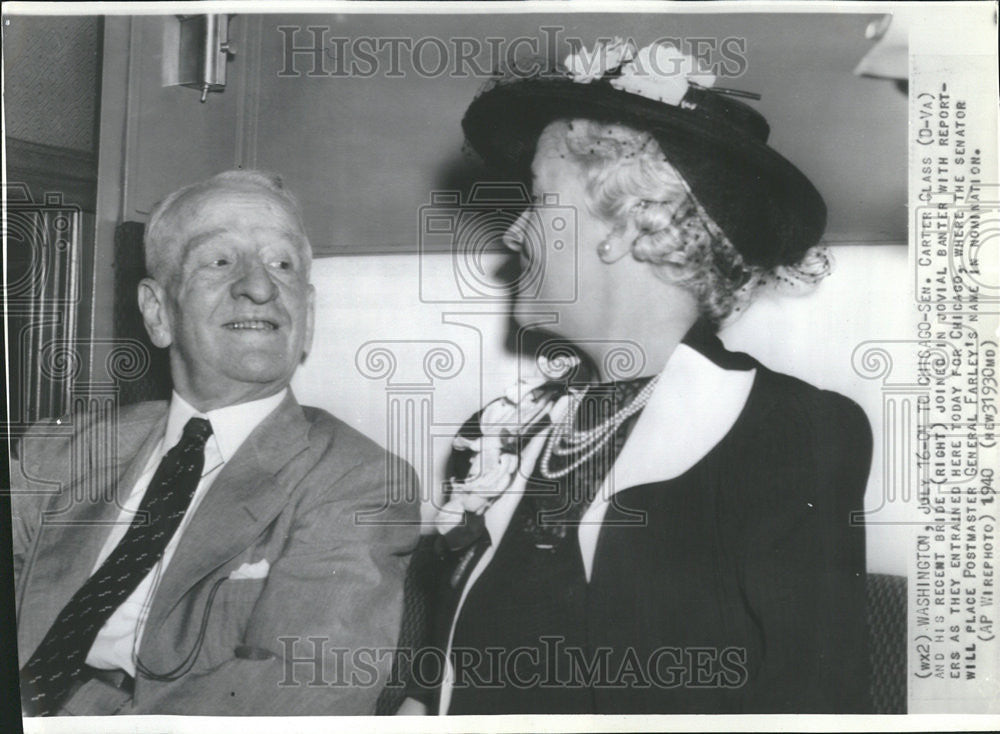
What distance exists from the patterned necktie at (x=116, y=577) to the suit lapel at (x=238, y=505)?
2.0 inches

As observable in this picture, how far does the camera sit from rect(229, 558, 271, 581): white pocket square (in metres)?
2.00

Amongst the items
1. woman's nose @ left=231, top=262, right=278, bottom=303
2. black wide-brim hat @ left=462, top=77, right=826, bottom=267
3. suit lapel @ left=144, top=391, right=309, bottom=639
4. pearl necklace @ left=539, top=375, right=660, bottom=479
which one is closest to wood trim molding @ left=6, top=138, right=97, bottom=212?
woman's nose @ left=231, top=262, right=278, bottom=303

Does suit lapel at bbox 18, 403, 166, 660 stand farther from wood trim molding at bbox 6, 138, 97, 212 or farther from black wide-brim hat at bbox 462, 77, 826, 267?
black wide-brim hat at bbox 462, 77, 826, 267

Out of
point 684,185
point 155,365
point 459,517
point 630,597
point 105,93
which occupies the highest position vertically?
point 105,93

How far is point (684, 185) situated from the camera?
2.02 meters

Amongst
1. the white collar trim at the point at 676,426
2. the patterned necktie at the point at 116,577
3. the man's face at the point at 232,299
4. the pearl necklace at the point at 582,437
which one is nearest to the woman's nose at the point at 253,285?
the man's face at the point at 232,299

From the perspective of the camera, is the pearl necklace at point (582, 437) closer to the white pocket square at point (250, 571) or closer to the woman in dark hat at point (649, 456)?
the woman in dark hat at point (649, 456)

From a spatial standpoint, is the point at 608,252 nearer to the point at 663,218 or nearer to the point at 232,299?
the point at 663,218

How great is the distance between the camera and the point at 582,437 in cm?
204

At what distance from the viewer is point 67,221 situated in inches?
81.5

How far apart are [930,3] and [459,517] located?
4.91 feet

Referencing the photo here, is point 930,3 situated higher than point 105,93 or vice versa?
point 930,3

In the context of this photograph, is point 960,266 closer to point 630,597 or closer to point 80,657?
point 630,597

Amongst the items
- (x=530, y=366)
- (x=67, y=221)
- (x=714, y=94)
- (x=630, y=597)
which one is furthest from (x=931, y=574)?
(x=67, y=221)
